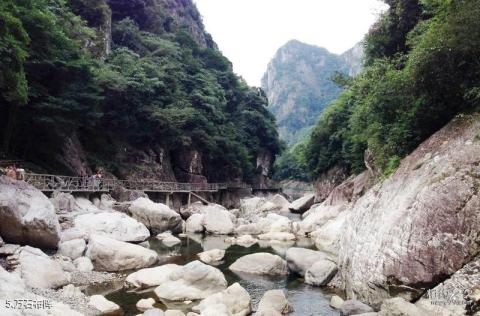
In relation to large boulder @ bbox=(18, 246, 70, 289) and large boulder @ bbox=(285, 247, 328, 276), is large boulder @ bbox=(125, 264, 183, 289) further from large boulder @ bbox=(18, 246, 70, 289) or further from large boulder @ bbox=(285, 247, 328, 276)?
large boulder @ bbox=(285, 247, 328, 276)

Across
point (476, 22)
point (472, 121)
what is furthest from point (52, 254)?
point (476, 22)

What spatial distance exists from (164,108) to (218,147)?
380 inches

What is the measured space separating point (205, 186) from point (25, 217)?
1143 inches

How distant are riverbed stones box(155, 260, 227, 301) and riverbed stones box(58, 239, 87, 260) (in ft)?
14.6

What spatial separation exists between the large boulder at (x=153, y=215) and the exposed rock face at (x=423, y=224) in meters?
14.6

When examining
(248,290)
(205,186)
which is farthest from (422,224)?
(205,186)

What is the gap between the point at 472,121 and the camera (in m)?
10.1

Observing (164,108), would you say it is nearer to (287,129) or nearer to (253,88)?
(253,88)

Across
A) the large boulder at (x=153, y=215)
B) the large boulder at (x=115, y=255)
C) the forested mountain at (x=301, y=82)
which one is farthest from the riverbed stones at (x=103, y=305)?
the forested mountain at (x=301, y=82)

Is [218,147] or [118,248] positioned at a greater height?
[218,147]

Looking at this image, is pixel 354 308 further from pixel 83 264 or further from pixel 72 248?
pixel 72 248

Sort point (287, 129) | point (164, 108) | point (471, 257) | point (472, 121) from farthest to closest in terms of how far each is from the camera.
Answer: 1. point (287, 129)
2. point (164, 108)
3. point (472, 121)
4. point (471, 257)

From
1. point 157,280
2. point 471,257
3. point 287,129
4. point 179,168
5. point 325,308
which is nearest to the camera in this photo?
point 471,257

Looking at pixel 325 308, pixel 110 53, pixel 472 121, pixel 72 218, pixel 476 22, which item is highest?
pixel 110 53
